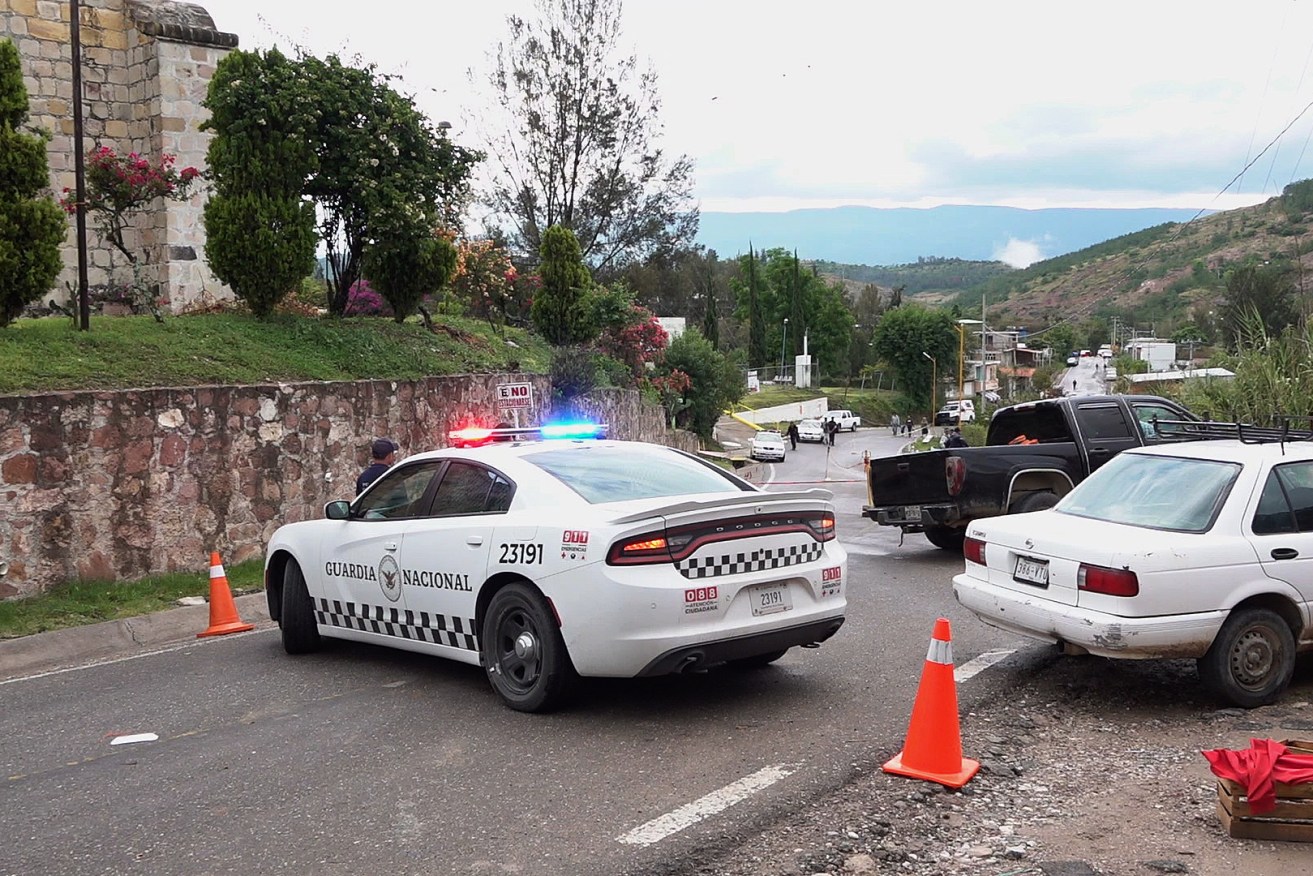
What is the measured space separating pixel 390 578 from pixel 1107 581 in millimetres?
4364

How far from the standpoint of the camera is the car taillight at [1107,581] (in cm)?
625

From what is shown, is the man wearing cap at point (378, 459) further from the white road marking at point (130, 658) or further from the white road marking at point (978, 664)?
the white road marking at point (978, 664)

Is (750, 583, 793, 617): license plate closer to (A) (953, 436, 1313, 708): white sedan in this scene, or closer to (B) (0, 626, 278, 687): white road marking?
(A) (953, 436, 1313, 708): white sedan

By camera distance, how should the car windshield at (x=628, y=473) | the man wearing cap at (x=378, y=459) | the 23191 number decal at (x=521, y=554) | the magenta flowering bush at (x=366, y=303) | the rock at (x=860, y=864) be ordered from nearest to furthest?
1. the rock at (x=860, y=864)
2. the 23191 number decal at (x=521, y=554)
3. the car windshield at (x=628, y=473)
4. the man wearing cap at (x=378, y=459)
5. the magenta flowering bush at (x=366, y=303)

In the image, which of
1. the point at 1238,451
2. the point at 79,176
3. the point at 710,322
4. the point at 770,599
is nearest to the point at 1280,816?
the point at 770,599

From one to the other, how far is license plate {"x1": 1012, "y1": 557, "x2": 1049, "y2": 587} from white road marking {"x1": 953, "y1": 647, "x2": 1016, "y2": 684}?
0.74m

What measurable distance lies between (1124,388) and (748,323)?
89.7 metres

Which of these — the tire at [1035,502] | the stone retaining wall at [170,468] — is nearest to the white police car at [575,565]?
the stone retaining wall at [170,468]

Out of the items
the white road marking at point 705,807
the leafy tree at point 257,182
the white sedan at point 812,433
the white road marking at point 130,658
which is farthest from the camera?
the white sedan at point 812,433

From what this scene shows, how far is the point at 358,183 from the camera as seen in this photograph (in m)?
16.2

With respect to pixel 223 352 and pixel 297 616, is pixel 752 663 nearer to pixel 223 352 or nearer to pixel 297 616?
pixel 297 616

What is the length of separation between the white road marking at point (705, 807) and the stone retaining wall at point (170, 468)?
26.8ft

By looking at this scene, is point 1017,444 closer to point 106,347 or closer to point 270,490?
point 270,490

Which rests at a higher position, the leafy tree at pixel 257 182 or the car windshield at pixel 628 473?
the leafy tree at pixel 257 182
